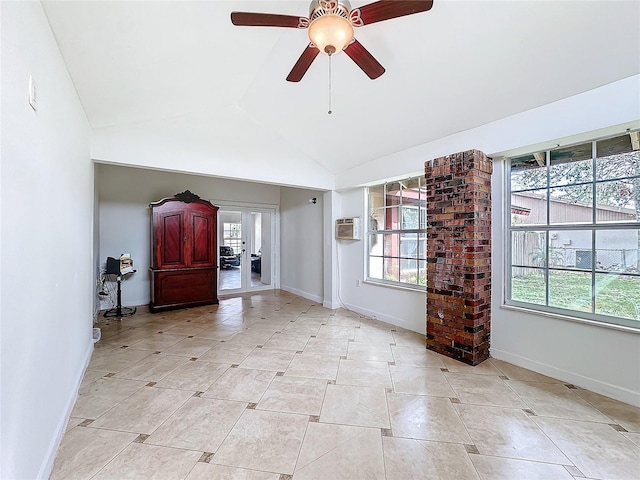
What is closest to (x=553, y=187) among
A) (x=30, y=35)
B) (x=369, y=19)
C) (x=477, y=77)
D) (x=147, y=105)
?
(x=477, y=77)

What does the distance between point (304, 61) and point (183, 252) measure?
169 inches

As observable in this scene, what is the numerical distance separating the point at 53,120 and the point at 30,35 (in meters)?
0.51

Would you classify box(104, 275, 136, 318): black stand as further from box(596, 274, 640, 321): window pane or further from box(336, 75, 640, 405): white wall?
box(596, 274, 640, 321): window pane

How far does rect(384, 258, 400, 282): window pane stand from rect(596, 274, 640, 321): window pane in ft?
7.59

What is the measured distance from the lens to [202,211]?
217 inches

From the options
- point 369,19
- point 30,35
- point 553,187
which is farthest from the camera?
point 553,187

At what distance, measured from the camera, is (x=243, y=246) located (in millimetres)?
6961

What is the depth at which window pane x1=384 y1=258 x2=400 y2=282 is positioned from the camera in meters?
4.52

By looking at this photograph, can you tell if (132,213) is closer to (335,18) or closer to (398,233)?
(398,233)

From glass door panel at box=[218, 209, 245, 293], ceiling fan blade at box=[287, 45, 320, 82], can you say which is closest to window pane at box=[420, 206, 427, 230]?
ceiling fan blade at box=[287, 45, 320, 82]

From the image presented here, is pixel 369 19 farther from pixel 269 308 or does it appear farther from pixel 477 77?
pixel 269 308

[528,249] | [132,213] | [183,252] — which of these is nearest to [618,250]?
[528,249]

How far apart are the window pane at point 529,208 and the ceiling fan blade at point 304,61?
102 inches

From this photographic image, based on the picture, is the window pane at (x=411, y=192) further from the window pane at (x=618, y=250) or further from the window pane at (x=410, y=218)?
the window pane at (x=618, y=250)
